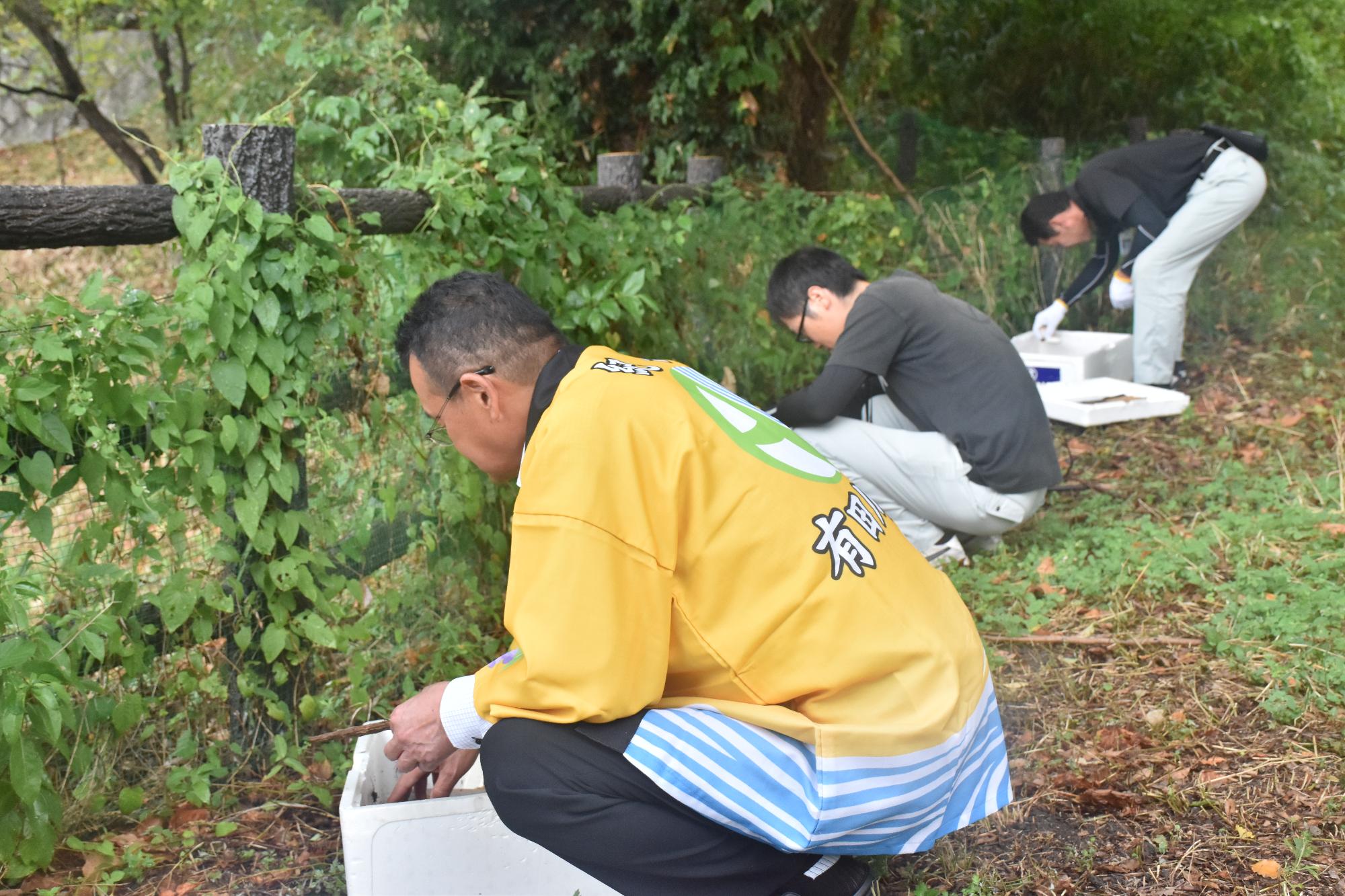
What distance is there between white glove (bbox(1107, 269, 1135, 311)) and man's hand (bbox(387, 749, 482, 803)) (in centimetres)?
538

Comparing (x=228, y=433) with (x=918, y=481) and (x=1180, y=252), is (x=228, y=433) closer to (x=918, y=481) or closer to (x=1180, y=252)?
(x=918, y=481)

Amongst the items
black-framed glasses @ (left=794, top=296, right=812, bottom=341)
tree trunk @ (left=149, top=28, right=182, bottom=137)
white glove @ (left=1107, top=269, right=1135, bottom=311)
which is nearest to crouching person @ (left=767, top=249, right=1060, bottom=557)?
black-framed glasses @ (left=794, top=296, right=812, bottom=341)

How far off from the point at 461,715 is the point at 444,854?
0.31 m

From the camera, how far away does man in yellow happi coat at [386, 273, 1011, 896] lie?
1752 millimetres

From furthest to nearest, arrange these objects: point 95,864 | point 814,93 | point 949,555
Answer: point 814,93 → point 949,555 → point 95,864

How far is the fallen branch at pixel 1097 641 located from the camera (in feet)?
11.3

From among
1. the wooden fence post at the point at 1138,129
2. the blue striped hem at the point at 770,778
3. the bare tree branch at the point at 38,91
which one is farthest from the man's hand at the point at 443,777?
the wooden fence post at the point at 1138,129

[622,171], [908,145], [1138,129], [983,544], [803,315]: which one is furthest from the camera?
[908,145]

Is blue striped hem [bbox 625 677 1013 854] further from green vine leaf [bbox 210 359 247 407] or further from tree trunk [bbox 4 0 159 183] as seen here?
tree trunk [bbox 4 0 159 183]

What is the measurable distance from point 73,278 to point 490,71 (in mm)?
4878

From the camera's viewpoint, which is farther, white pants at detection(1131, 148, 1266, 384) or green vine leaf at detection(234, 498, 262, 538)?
white pants at detection(1131, 148, 1266, 384)

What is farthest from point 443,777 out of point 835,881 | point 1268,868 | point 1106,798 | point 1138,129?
point 1138,129

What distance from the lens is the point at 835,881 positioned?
206cm

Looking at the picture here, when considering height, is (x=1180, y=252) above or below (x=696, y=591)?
above
